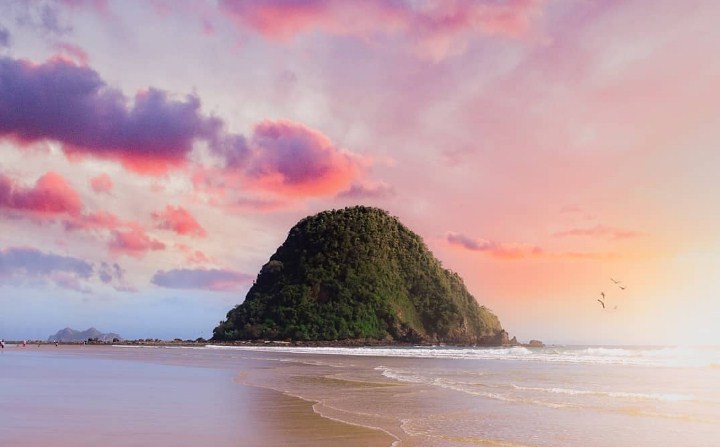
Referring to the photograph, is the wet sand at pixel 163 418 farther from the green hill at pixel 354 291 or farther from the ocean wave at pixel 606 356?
the green hill at pixel 354 291

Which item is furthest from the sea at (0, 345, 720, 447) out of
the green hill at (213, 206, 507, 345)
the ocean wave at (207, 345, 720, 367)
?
the green hill at (213, 206, 507, 345)

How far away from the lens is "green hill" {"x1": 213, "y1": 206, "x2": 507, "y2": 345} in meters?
133

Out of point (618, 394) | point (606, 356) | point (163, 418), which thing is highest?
point (606, 356)

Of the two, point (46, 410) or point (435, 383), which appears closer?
point (46, 410)

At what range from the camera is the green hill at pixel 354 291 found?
5231 inches

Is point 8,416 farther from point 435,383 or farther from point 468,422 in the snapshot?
point 435,383

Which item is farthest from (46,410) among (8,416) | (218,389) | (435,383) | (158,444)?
(435,383)

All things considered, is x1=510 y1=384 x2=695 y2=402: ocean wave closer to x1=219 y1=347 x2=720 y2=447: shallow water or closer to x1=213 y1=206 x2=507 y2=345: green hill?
x1=219 y1=347 x2=720 y2=447: shallow water

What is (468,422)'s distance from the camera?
13031 millimetres

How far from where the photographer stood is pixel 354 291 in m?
137

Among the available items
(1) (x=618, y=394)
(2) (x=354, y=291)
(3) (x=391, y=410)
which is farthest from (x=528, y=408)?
(2) (x=354, y=291)

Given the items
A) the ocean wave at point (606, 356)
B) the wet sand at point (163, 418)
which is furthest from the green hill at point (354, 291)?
the wet sand at point (163, 418)

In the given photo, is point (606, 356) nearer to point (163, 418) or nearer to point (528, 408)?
point (528, 408)

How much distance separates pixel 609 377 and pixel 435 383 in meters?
8.16
